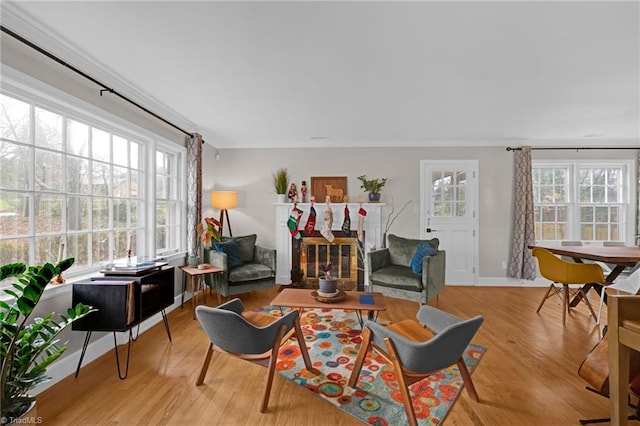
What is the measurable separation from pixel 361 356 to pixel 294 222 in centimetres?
287

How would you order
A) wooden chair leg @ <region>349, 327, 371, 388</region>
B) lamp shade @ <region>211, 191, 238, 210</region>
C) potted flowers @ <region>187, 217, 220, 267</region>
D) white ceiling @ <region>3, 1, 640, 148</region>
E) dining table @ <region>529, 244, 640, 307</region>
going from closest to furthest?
white ceiling @ <region>3, 1, 640, 148</region>
wooden chair leg @ <region>349, 327, 371, 388</region>
dining table @ <region>529, 244, 640, 307</region>
potted flowers @ <region>187, 217, 220, 267</region>
lamp shade @ <region>211, 191, 238, 210</region>

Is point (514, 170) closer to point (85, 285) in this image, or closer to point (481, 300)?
point (481, 300)

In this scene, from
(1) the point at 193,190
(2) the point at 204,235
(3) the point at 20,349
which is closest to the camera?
(3) the point at 20,349

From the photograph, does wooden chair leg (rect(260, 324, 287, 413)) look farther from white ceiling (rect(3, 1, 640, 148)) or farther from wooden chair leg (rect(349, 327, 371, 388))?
white ceiling (rect(3, 1, 640, 148))

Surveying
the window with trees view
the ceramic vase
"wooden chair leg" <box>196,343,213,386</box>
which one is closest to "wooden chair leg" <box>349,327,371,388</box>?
"wooden chair leg" <box>196,343,213,386</box>

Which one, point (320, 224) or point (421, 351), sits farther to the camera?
point (320, 224)

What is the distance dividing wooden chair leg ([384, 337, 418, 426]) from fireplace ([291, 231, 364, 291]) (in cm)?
314

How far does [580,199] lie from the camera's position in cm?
504

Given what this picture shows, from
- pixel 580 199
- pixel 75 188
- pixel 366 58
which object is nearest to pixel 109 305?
pixel 75 188

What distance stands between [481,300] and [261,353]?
3.54m

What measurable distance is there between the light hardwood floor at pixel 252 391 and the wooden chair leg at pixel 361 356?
27 centimetres

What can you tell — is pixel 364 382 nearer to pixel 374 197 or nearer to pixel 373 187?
pixel 374 197

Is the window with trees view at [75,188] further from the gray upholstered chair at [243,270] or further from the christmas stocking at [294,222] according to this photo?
the christmas stocking at [294,222]

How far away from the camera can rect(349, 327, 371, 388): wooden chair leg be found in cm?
202
